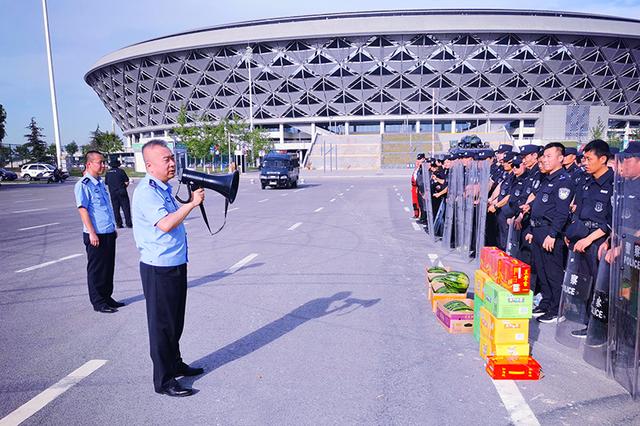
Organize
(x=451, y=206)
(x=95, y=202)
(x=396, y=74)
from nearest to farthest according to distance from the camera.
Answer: (x=95, y=202) < (x=451, y=206) < (x=396, y=74)

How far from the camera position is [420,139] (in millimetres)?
67750

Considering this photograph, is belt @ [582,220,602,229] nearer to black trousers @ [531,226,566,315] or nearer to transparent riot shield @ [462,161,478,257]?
black trousers @ [531,226,566,315]

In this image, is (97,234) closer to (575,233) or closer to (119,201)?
(575,233)

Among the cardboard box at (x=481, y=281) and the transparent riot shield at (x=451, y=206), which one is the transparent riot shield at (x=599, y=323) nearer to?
the cardboard box at (x=481, y=281)

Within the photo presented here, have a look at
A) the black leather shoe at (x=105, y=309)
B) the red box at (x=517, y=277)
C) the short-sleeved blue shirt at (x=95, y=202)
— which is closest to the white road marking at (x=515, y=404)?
the red box at (x=517, y=277)

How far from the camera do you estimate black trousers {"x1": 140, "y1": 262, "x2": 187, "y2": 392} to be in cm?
343

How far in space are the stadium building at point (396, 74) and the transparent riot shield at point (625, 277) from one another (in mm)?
58368

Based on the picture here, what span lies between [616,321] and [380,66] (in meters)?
72.6

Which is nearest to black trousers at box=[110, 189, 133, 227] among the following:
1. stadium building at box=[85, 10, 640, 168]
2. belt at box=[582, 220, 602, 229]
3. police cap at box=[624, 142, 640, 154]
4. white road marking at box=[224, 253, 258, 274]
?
white road marking at box=[224, 253, 258, 274]

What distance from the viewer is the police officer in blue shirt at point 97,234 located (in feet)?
18.2

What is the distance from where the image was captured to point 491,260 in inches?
167

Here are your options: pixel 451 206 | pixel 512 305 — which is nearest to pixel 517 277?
pixel 512 305

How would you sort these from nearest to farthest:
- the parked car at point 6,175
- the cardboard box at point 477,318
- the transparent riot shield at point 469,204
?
1. the cardboard box at point 477,318
2. the transparent riot shield at point 469,204
3. the parked car at point 6,175

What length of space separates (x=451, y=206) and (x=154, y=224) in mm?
7302
